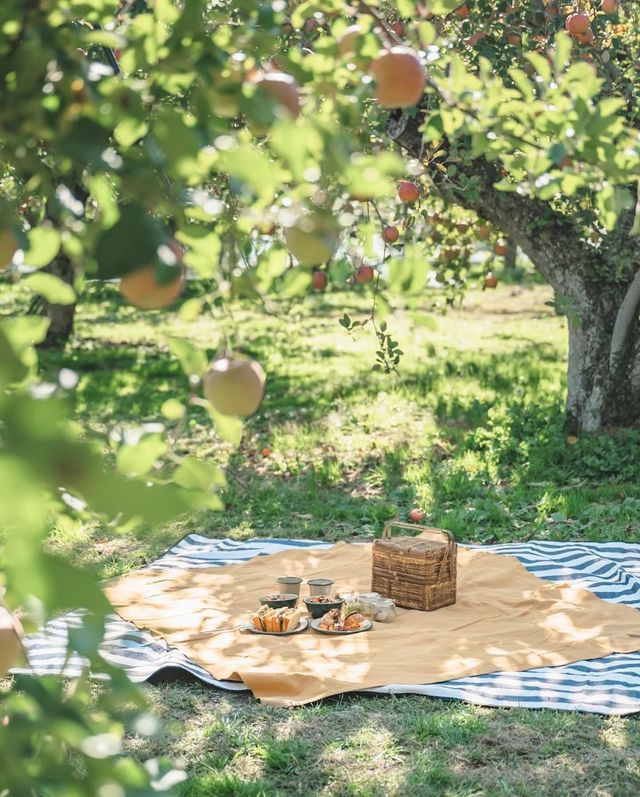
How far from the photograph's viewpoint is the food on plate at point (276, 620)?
3.83 meters

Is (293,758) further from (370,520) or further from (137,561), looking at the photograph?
(370,520)

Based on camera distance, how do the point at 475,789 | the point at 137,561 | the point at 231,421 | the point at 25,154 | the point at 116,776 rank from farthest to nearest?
the point at 137,561
the point at 475,789
the point at 231,421
the point at 25,154
the point at 116,776

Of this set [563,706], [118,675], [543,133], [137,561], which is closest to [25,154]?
[118,675]

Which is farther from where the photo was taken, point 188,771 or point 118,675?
point 188,771

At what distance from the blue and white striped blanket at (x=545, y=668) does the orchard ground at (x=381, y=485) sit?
7cm

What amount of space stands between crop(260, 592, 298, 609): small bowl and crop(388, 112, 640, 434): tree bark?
2651 millimetres

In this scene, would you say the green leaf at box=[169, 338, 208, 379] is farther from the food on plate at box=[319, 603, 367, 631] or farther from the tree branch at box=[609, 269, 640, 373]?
the tree branch at box=[609, 269, 640, 373]

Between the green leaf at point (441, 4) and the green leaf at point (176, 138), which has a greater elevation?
the green leaf at point (441, 4)

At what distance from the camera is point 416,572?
4051 millimetres

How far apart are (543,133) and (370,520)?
4.31m

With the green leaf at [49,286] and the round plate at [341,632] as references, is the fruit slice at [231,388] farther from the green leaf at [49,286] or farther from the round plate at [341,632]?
the round plate at [341,632]

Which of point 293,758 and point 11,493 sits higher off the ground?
point 11,493

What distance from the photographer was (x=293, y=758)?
2.85 m

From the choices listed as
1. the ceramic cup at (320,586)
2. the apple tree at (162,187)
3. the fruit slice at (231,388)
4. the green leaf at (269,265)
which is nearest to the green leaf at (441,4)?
the apple tree at (162,187)
